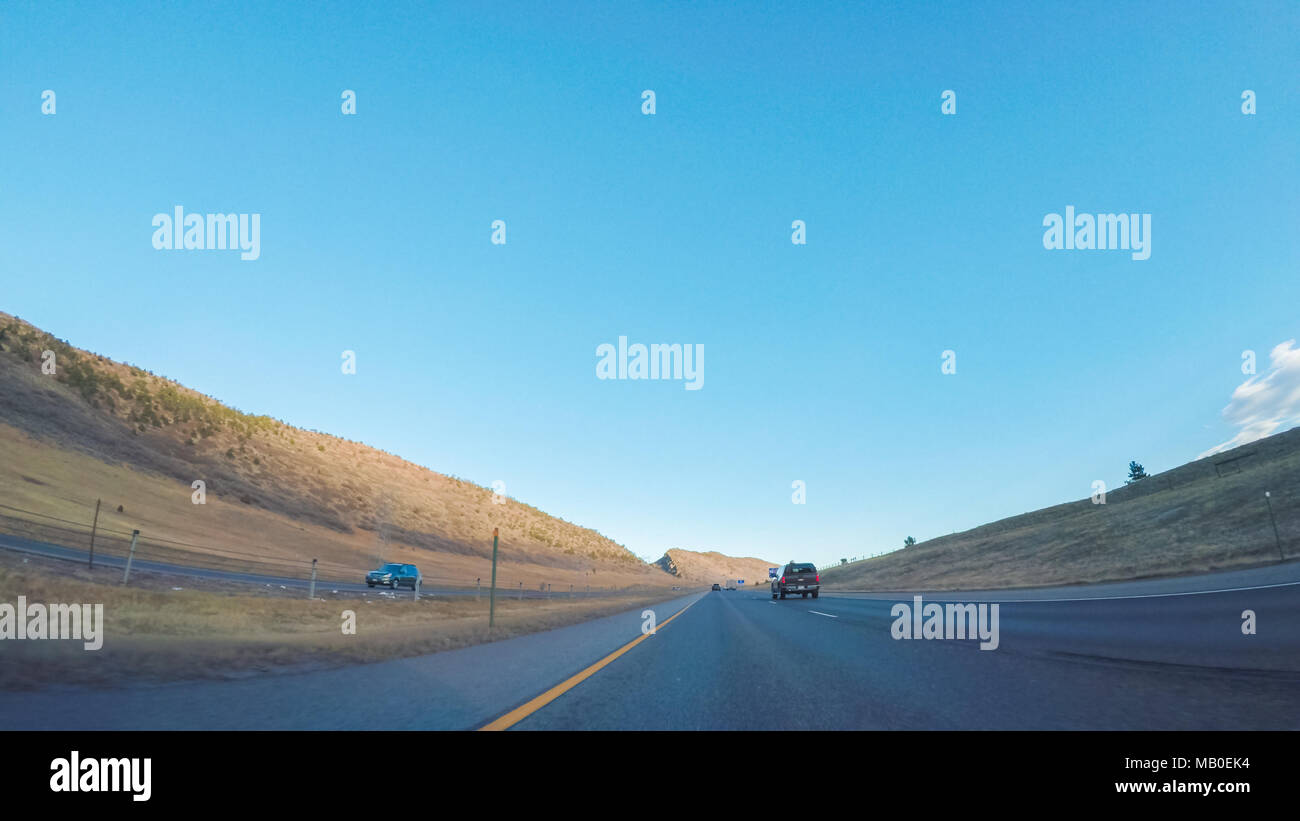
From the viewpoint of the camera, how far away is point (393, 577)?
36625mm

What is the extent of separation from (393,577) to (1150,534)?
147ft

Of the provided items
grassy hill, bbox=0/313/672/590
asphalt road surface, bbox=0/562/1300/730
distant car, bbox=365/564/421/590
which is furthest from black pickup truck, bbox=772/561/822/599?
grassy hill, bbox=0/313/672/590

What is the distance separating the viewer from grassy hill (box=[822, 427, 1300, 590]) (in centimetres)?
2833

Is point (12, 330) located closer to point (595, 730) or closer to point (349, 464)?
point (349, 464)

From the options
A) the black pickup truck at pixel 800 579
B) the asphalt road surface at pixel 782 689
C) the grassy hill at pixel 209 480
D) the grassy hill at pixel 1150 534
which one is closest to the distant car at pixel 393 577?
the grassy hill at pixel 209 480

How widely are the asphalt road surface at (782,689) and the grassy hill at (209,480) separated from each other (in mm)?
26456

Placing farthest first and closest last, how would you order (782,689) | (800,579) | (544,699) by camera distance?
(800,579), (782,689), (544,699)

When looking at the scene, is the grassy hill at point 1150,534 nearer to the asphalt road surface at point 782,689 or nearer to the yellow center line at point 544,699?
the asphalt road surface at point 782,689

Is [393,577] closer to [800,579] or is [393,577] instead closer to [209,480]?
[800,579]

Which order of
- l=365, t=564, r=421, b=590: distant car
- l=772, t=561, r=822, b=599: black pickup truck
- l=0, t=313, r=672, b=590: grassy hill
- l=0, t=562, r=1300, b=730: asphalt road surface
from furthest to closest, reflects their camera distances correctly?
l=772, t=561, r=822, b=599: black pickup truck < l=365, t=564, r=421, b=590: distant car < l=0, t=313, r=672, b=590: grassy hill < l=0, t=562, r=1300, b=730: asphalt road surface

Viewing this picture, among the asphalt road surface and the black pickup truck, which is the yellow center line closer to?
the asphalt road surface

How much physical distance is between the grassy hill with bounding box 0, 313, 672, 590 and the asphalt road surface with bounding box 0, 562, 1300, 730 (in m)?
26.5

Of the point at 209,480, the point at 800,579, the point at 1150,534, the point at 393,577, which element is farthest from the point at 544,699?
the point at 209,480
